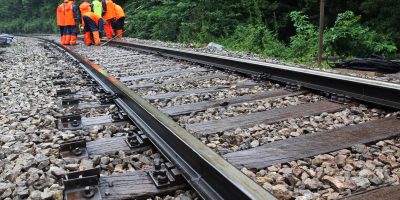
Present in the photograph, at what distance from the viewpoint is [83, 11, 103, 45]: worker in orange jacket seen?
1391 centimetres

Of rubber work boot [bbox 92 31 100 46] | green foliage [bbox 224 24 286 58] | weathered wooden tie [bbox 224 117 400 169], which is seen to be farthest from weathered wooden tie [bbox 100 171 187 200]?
rubber work boot [bbox 92 31 100 46]

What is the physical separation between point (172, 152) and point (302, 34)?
957 centimetres

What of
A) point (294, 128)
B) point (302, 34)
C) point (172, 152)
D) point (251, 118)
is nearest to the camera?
point (172, 152)

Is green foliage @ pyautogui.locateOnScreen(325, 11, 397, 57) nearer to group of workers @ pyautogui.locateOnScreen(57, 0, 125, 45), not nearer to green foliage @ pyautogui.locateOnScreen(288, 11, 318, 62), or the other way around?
green foliage @ pyautogui.locateOnScreen(288, 11, 318, 62)

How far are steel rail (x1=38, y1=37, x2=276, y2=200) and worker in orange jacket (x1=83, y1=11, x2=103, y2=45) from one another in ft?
35.9

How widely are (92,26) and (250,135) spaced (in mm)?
12037

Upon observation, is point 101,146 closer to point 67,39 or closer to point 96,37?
point 96,37

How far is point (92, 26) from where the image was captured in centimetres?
1399

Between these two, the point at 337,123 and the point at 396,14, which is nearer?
the point at 337,123

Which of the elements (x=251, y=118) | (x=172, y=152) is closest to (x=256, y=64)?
(x=251, y=118)

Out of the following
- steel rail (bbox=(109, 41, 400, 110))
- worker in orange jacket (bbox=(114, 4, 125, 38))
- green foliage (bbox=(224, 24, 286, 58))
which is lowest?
green foliage (bbox=(224, 24, 286, 58))

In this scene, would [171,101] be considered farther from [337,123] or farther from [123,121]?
[337,123]

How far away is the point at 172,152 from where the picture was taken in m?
2.56

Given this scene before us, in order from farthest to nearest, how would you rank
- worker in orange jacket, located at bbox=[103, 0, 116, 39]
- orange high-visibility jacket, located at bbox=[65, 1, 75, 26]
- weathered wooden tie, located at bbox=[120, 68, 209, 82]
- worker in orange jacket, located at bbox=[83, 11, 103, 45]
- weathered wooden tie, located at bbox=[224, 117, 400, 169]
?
worker in orange jacket, located at bbox=[103, 0, 116, 39] < orange high-visibility jacket, located at bbox=[65, 1, 75, 26] < worker in orange jacket, located at bbox=[83, 11, 103, 45] < weathered wooden tie, located at bbox=[120, 68, 209, 82] < weathered wooden tie, located at bbox=[224, 117, 400, 169]
